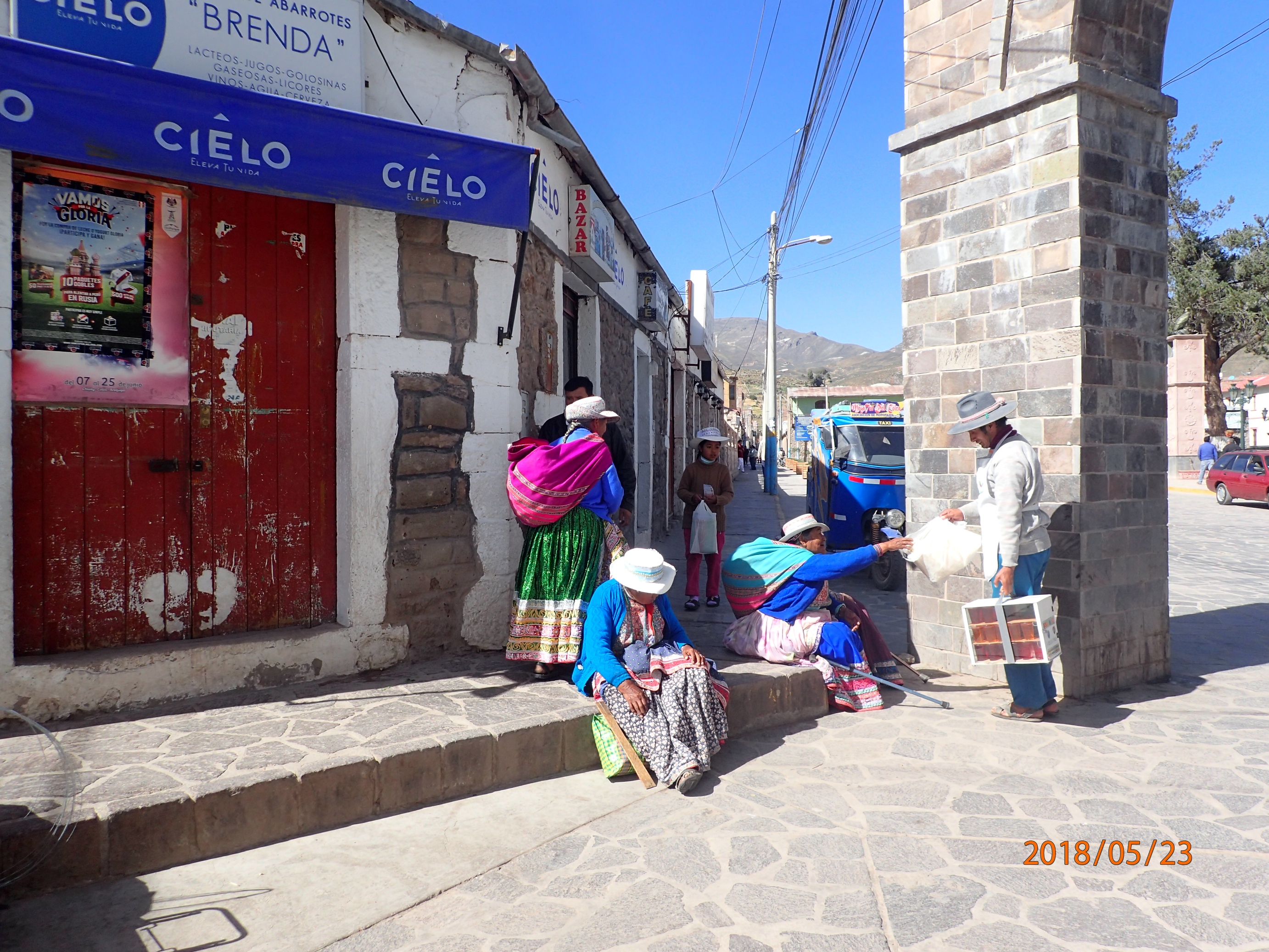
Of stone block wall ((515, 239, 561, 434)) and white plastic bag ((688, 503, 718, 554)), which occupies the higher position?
stone block wall ((515, 239, 561, 434))

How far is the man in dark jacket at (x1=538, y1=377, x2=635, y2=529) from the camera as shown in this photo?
16.5 feet

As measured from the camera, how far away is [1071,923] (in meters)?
2.62

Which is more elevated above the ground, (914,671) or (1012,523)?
(1012,523)

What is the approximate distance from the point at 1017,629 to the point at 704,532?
9.89ft

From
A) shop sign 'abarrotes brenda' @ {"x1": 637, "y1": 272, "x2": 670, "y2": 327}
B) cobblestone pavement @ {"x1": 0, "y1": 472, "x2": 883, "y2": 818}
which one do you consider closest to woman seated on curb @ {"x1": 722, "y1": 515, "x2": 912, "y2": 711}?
cobblestone pavement @ {"x1": 0, "y1": 472, "x2": 883, "y2": 818}

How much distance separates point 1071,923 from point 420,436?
12.1 feet

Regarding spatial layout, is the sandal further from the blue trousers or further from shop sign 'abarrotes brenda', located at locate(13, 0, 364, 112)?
shop sign 'abarrotes brenda', located at locate(13, 0, 364, 112)

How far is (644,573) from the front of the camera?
3.96 m

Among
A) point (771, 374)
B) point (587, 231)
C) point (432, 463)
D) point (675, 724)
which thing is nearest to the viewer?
point (675, 724)

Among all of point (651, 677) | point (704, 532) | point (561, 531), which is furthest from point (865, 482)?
point (651, 677)

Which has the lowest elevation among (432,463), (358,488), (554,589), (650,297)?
(554,589)

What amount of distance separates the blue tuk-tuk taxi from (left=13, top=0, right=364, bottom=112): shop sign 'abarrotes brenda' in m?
5.93

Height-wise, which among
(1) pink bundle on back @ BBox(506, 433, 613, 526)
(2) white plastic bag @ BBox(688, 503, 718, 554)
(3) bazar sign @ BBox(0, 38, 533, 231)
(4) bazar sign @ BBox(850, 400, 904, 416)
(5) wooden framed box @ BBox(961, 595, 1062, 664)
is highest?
→ (3) bazar sign @ BBox(0, 38, 533, 231)
